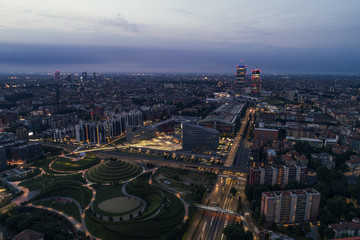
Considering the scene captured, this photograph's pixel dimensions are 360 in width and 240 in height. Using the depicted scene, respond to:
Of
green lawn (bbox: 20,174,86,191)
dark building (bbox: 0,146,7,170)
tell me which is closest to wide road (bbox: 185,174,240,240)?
green lawn (bbox: 20,174,86,191)

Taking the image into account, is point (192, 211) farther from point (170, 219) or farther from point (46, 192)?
point (46, 192)

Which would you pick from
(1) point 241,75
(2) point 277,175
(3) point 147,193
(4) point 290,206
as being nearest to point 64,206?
(3) point 147,193

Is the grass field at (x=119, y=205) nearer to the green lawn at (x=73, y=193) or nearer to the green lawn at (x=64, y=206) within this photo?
the green lawn at (x=64, y=206)

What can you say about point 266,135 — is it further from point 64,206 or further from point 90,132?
point 64,206

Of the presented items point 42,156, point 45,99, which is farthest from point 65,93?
point 42,156

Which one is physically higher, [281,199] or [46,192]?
[281,199]

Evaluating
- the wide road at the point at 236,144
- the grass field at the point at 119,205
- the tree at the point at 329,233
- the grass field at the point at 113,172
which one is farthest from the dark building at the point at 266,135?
the grass field at the point at 119,205

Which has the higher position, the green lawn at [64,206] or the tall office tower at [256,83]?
the tall office tower at [256,83]

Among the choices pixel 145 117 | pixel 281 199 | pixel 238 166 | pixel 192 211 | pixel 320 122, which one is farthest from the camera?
pixel 145 117
